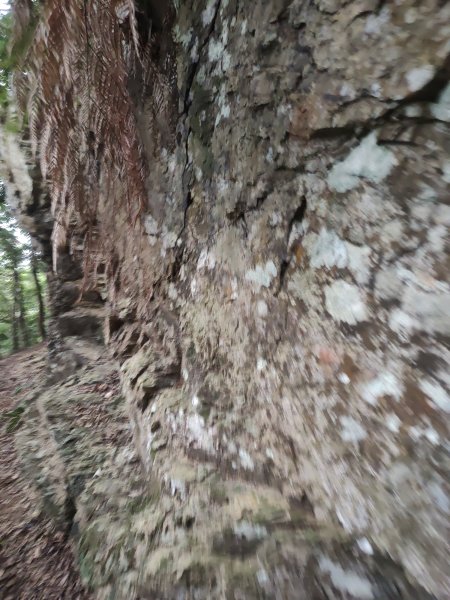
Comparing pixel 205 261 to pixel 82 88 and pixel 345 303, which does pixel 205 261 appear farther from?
pixel 82 88

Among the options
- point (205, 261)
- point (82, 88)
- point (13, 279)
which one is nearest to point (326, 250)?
point (205, 261)

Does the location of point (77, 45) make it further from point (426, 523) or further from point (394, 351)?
point (426, 523)

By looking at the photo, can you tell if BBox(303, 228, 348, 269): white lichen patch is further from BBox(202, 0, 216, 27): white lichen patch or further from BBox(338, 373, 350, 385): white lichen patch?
BBox(202, 0, 216, 27): white lichen patch

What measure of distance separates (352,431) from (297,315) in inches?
16.0

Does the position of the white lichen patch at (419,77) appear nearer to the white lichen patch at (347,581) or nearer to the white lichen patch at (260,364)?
the white lichen patch at (260,364)

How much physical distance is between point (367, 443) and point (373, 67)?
1011mm

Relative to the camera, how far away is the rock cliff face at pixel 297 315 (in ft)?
3.19

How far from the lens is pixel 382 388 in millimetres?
1061

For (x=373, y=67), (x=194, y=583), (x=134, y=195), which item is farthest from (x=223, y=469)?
(x=134, y=195)

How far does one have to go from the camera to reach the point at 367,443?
1082mm

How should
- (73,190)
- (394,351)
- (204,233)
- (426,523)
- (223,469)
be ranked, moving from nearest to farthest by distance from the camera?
(426,523), (394,351), (223,469), (204,233), (73,190)

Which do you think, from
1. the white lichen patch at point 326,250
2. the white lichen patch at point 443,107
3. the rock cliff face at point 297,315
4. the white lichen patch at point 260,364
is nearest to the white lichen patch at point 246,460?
the rock cliff face at point 297,315

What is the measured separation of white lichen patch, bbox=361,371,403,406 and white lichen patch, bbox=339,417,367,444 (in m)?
0.08

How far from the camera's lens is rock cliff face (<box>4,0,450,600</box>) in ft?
3.19
